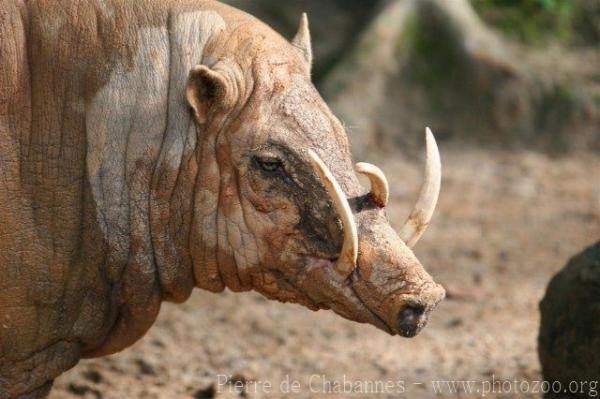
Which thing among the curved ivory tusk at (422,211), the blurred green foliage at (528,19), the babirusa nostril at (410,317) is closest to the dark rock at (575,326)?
the curved ivory tusk at (422,211)

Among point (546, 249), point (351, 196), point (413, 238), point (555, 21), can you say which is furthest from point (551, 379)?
point (555, 21)

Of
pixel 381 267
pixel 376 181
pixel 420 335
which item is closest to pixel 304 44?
pixel 376 181

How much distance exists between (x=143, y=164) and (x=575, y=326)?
2455 mm

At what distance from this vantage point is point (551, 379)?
20.3ft

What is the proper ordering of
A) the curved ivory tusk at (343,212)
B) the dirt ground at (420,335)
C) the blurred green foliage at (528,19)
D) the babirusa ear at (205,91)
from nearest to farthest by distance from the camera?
the curved ivory tusk at (343,212), the babirusa ear at (205,91), the dirt ground at (420,335), the blurred green foliage at (528,19)

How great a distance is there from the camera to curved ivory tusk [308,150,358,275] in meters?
Answer: 4.69

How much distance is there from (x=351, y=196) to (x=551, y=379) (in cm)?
197

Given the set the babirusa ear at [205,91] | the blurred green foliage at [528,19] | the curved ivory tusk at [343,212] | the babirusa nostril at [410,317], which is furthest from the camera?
the blurred green foliage at [528,19]

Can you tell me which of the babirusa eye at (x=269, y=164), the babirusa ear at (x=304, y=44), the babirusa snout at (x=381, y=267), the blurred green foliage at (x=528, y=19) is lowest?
the blurred green foliage at (x=528, y=19)

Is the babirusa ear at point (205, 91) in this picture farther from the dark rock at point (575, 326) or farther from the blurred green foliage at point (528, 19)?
the blurred green foliage at point (528, 19)

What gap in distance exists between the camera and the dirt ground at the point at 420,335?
705cm

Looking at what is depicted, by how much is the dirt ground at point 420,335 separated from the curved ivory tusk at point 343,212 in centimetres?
229

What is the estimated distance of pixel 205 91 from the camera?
503 cm

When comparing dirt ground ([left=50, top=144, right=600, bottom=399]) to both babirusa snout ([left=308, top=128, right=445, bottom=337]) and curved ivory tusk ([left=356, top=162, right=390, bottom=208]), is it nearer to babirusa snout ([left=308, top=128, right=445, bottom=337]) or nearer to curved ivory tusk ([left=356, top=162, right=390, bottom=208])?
babirusa snout ([left=308, top=128, right=445, bottom=337])
